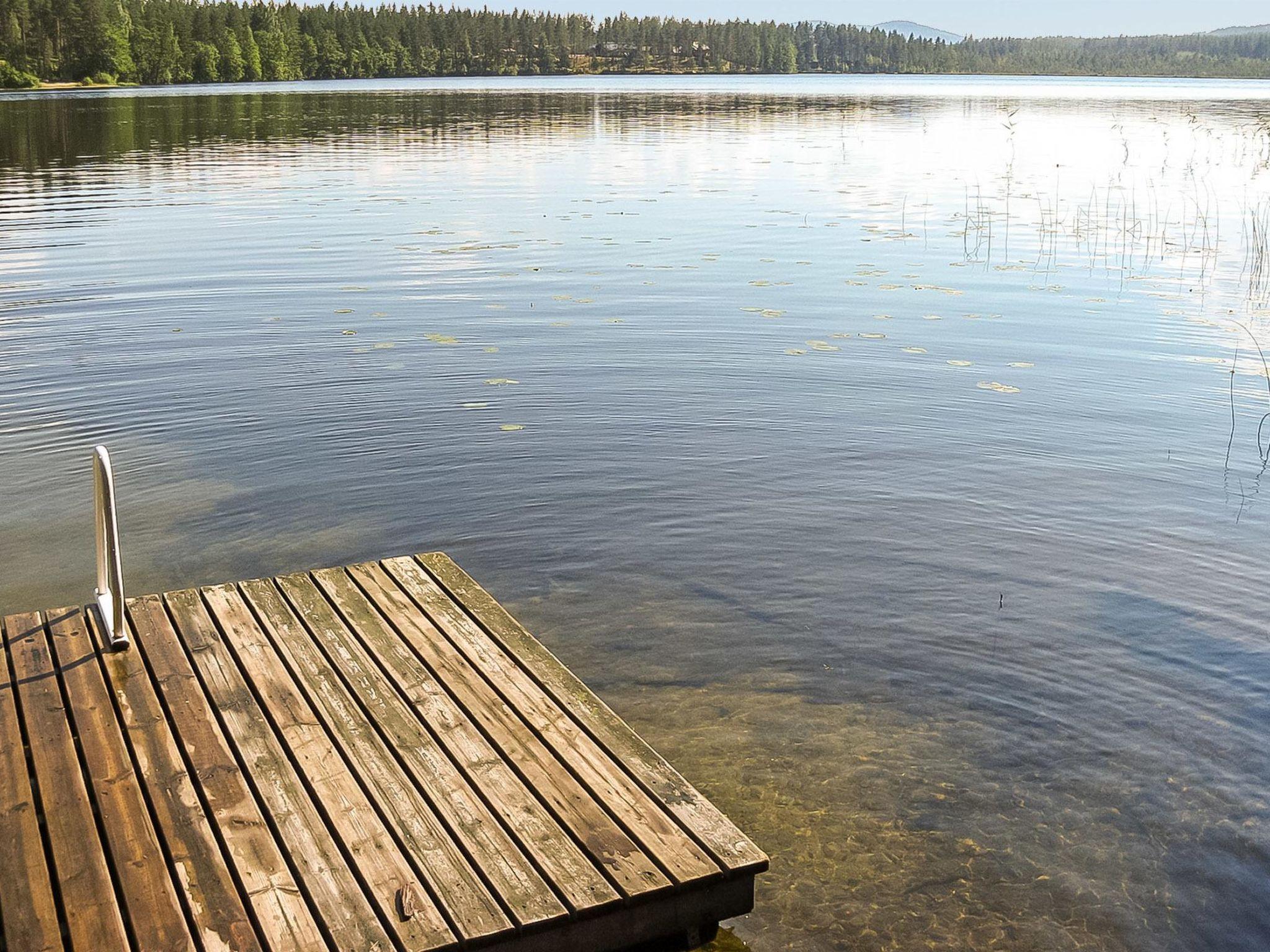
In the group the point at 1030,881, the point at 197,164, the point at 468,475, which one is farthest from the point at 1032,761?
the point at 197,164

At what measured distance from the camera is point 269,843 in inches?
143

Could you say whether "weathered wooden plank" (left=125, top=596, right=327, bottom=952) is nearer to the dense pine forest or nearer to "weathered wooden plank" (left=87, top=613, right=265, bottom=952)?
"weathered wooden plank" (left=87, top=613, right=265, bottom=952)

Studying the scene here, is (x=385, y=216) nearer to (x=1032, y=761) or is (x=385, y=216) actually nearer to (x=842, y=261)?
(x=842, y=261)

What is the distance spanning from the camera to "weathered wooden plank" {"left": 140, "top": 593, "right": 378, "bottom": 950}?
3.28 meters

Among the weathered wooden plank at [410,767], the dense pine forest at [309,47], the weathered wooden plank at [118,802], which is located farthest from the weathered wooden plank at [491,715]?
the dense pine forest at [309,47]

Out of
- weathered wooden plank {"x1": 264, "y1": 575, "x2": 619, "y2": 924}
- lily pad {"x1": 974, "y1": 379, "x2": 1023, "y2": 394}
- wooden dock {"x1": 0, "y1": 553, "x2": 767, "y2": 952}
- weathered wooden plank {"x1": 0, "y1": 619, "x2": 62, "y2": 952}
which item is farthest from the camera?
lily pad {"x1": 974, "y1": 379, "x2": 1023, "y2": 394}

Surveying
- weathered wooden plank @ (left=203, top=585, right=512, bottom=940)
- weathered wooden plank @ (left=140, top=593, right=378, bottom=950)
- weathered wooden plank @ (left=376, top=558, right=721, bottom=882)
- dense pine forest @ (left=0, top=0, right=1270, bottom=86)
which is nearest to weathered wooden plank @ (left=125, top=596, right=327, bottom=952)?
weathered wooden plank @ (left=140, top=593, right=378, bottom=950)

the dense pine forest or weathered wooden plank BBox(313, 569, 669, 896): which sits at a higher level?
the dense pine forest

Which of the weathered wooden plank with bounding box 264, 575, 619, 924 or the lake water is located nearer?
the weathered wooden plank with bounding box 264, 575, 619, 924

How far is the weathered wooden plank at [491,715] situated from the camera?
3.60 m

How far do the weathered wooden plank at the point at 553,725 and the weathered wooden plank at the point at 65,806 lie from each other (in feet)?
4.71

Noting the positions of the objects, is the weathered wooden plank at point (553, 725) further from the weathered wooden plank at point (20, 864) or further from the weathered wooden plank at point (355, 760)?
the weathered wooden plank at point (20, 864)

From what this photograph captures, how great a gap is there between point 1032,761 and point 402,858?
2692mm

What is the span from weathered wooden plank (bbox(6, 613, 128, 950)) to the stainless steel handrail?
0.85 ft
